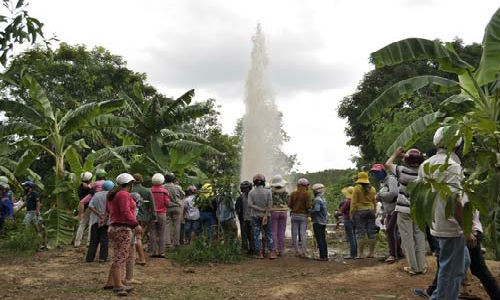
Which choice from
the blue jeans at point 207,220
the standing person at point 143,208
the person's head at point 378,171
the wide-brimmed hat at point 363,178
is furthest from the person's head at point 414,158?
the blue jeans at point 207,220

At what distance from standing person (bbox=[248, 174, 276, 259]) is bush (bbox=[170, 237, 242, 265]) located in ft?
1.70

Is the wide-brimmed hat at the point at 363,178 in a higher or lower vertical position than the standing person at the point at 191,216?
higher

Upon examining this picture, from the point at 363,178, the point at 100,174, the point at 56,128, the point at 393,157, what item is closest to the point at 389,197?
the point at 363,178

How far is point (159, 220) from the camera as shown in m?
9.37

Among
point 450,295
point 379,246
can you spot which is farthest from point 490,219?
point 379,246

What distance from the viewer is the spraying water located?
754 inches

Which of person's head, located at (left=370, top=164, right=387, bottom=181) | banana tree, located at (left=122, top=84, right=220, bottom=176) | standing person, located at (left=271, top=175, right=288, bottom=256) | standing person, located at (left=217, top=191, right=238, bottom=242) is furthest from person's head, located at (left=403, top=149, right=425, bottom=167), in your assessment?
banana tree, located at (left=122, top=84, right=220, bottom=176)

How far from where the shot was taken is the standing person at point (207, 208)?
10016 mm

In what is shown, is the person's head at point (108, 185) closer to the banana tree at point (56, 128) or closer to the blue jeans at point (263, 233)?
the banana tree at point (56, 128)

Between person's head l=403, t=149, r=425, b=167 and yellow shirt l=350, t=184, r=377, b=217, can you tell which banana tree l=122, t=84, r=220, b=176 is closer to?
yellow shirt l=350, t=184, r=377, b=217

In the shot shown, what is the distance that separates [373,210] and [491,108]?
14.5ft

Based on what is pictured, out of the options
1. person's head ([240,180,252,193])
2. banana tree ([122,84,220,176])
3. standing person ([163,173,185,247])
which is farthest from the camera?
banana tree ([122,84,220,176])

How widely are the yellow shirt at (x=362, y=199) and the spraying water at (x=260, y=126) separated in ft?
32.6

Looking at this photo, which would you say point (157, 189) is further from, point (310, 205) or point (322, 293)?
point (322, 293)
